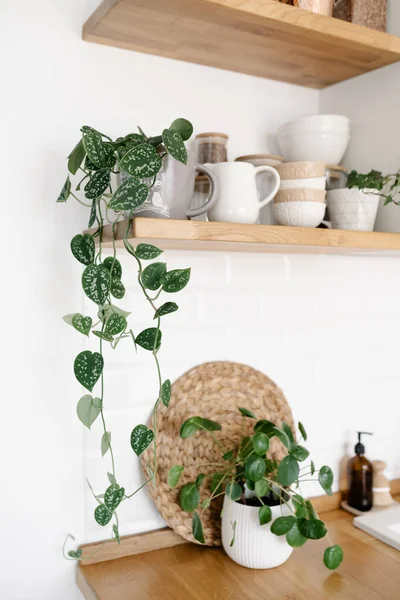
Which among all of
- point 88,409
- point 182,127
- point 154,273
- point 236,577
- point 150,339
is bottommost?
point 236,577

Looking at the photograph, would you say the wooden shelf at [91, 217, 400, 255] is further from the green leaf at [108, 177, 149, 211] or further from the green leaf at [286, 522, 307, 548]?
the green leaf at [286, 522, 307, 548]

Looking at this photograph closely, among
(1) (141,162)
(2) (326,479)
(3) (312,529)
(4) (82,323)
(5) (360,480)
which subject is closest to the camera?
(1) (141,162)

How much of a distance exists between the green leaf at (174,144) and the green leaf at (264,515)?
634 millimetres

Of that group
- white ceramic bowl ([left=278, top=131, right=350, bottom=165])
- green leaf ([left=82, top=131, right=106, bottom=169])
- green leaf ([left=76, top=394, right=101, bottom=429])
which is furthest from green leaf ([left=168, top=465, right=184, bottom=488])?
white ceramic bowl ([left=278, top=131, right=350, bottom=165])

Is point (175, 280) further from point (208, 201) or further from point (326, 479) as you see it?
point (326, 479)

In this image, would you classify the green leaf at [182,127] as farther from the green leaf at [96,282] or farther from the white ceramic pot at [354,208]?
the white ceramic pot at [354,208]

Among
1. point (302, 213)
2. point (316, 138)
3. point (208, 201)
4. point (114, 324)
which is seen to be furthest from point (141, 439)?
point (316, 138)

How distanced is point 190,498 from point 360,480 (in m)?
0.48

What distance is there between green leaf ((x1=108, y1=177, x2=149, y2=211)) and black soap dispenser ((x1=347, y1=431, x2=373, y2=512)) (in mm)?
830

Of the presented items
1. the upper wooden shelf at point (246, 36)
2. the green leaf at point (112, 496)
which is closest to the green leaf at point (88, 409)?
the green leaf at point (112, 496)

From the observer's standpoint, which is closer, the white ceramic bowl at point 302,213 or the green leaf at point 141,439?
the green leaf at point 141,439

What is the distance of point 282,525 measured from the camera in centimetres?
108

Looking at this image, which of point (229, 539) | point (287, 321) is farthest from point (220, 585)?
point (287, 321)

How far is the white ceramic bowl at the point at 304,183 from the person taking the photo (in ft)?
3.73
